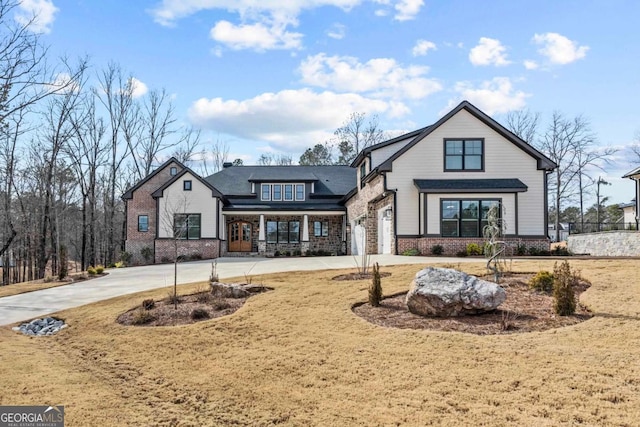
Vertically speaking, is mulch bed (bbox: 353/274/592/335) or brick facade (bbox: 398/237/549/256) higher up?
brick facade (bbox: 398/237/549/256)

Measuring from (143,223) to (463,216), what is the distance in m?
19.3

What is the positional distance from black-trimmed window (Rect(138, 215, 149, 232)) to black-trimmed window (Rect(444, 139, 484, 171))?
1846 cm

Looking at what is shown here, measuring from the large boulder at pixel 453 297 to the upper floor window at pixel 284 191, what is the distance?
22.1 meters

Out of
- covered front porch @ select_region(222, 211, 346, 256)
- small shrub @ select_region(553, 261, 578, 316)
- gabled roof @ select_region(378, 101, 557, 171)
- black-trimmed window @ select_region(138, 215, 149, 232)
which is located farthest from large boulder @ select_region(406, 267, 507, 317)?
black-trimmed window @ select_region(138, 215, 149, 232)

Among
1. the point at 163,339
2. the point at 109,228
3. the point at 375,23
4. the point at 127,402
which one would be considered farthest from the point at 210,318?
the point at 109,228

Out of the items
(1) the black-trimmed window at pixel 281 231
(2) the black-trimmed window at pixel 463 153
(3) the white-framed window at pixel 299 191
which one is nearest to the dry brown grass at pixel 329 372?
(2) the black-trimmed window at pixel 463 153

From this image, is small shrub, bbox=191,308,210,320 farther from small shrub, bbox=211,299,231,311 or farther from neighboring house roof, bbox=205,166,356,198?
neighboring house roof, bbox=205,166,356,198

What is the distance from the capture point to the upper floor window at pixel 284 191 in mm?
30281

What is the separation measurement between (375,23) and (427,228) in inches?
372

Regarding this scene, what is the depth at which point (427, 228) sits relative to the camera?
65.1 feet

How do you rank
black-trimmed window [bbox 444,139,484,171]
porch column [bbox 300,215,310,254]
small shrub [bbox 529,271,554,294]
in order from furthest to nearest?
porch column [bbox 300,215,310,254] < black-trimmed window [bbox 444,139,484,171] < small shrub [bbox 529,271,554,294]

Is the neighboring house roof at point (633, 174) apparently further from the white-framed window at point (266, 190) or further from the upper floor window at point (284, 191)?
the white-framed window at point (266, 190)

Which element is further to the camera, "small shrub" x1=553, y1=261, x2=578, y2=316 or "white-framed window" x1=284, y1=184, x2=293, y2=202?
"white-framed window" x1=284, y1=184, x2=293, y2=202

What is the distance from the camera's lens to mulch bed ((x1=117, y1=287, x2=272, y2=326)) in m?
9.40
